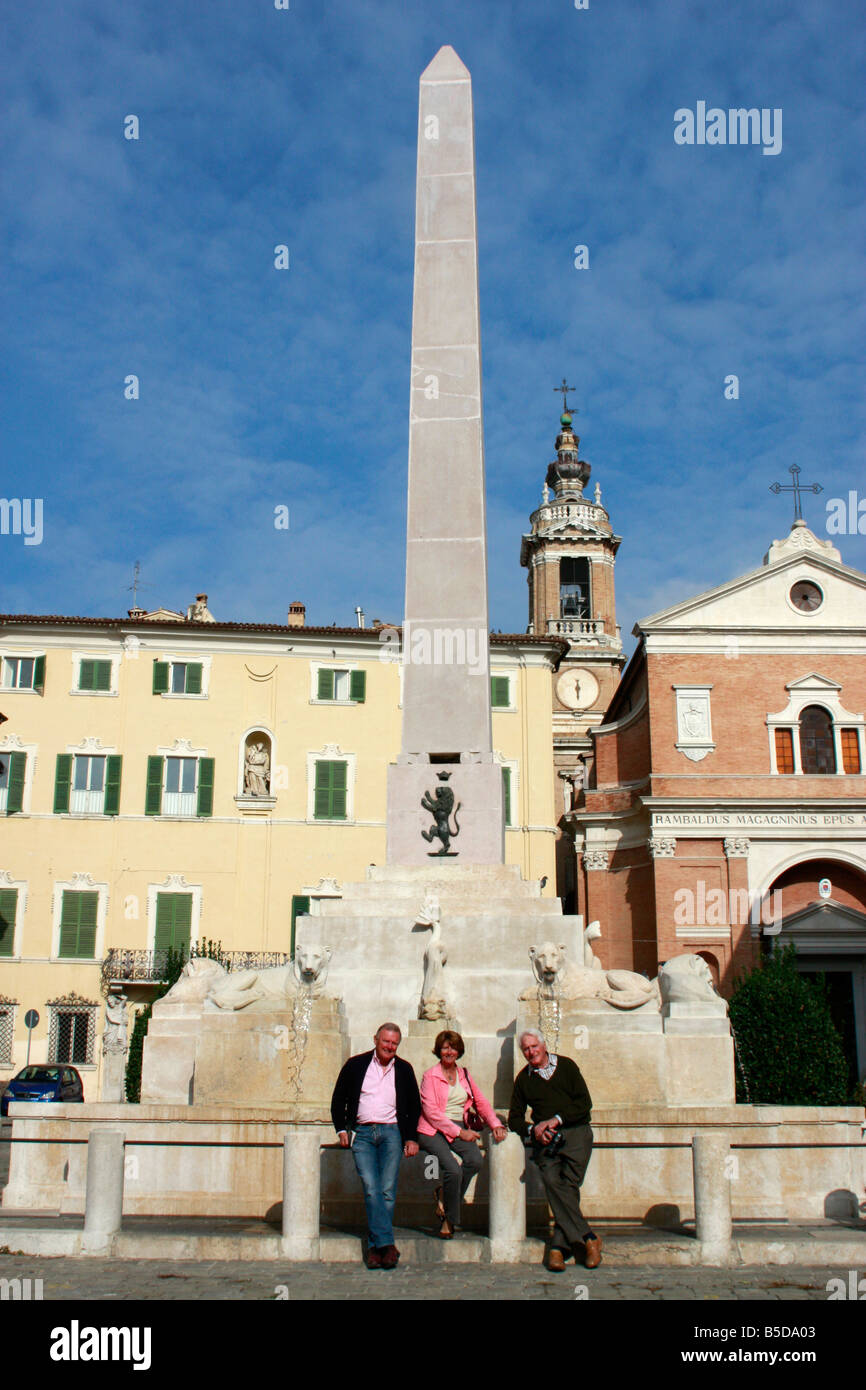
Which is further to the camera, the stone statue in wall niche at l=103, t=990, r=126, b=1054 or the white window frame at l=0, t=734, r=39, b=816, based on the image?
the white window frame at l=0, t=734, r=39, b=816

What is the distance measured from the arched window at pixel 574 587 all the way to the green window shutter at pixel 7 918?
34.6 meters

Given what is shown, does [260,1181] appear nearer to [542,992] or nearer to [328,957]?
[328,957]

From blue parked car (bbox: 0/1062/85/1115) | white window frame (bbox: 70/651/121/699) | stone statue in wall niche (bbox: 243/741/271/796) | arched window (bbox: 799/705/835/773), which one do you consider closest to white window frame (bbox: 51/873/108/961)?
stone statue in wall niche (bbox: 243/741/271/796)

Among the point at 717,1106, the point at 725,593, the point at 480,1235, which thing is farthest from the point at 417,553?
the point at 725,593

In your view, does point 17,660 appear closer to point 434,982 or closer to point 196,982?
point 196,982

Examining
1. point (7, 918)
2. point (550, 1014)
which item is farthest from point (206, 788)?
point (550, 1014)

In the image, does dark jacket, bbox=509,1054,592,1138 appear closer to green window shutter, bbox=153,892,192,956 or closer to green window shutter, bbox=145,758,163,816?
green window shutter, bbox=153,892,192,956

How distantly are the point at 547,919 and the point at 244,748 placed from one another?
84.2 feet

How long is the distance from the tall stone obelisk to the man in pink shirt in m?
4.29

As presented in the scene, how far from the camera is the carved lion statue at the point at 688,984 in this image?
34.2 ft

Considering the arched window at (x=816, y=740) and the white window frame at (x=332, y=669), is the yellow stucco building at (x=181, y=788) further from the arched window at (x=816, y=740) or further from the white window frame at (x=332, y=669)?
the arched window at (x=816, y=740)

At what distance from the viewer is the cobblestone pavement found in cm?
659

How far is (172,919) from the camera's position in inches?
1350

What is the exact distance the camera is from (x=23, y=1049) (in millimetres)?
32812
